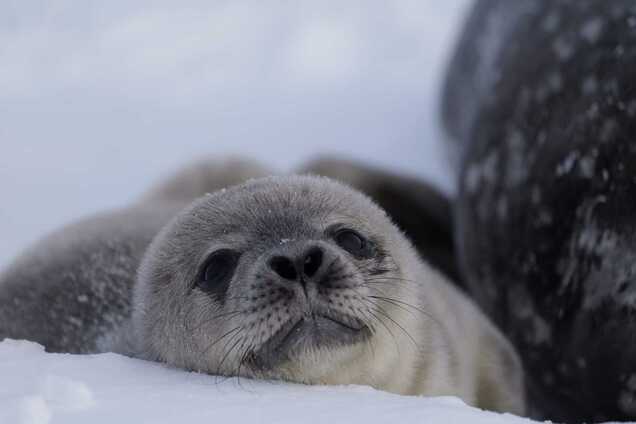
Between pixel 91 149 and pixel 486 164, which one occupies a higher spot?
pixel 486 164

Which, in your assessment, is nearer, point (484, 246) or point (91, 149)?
point (484, 246)

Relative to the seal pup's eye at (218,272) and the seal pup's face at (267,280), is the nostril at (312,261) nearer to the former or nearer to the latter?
the seal pup's face at (267,280)

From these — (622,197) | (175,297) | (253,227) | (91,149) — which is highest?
(622,197)

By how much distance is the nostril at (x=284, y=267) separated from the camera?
205cm

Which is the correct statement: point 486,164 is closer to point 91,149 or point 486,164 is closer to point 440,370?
point 440,370

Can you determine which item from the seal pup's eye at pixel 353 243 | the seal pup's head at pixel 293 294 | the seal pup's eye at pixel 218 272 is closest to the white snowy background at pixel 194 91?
the seal pup's head at pixel 293 294

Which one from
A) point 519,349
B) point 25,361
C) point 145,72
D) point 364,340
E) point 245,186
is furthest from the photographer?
point 145,72

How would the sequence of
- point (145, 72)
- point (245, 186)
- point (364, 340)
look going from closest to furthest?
1. point (364, 340)
2. point (245, 186)
3. point (145, 72)

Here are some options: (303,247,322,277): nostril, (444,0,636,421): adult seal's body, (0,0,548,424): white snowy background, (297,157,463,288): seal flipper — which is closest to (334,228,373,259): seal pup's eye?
(303,247,322,277): nostril

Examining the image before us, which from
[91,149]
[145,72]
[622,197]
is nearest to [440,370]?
[622,197]

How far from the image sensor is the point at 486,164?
329 centimetres

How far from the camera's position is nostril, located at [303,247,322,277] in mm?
2057

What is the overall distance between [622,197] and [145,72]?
4.66 m

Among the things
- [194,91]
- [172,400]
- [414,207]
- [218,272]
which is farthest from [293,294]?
[194,91]
